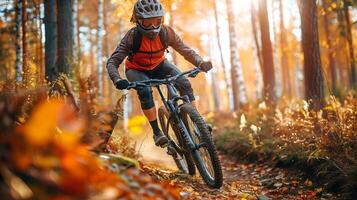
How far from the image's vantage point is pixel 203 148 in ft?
17.4

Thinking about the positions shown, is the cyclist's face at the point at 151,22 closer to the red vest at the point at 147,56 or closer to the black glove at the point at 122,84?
the red vest at the point at 147,56

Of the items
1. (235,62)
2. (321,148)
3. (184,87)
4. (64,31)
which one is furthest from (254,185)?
(235,62)

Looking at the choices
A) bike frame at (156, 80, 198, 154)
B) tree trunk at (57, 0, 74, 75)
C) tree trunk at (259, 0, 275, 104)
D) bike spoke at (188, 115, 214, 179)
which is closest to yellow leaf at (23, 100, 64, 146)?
bike spoke at (188, 115, 214, 179)

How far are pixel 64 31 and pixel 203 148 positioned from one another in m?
4.62

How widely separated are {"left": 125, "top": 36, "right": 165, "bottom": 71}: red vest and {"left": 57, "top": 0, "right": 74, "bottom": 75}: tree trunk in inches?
107

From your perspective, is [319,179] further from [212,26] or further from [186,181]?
[212,26]

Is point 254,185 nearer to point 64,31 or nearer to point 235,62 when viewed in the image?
point 64,31

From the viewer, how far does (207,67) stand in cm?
562

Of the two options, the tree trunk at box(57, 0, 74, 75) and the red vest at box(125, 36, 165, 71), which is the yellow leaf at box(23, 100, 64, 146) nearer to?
the red vest at box(125, 36, 165, 71)

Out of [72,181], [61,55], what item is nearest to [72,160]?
[72,181]

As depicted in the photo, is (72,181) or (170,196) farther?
(170,196)

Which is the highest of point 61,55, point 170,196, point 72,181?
point 61,55

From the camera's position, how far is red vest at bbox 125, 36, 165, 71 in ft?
19.3

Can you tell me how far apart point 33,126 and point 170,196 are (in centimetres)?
157
